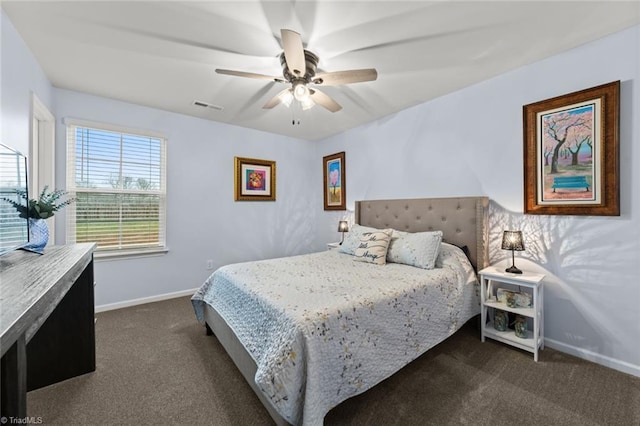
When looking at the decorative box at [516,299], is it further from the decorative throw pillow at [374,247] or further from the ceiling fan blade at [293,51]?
the ceiling fan blade at [293,51]

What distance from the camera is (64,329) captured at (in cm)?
196

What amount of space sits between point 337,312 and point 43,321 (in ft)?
3.99

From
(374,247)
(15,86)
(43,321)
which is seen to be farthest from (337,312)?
(15,86)

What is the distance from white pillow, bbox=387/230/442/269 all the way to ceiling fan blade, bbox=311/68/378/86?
5.11ft

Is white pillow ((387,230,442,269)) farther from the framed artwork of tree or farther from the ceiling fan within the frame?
the ceiling fan

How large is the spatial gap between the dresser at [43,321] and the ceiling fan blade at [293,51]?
1.65 metres

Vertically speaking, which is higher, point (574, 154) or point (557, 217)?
point (574, 154)

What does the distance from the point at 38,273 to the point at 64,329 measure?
4.02 feet

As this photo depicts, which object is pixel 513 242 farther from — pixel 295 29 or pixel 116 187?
pixel 116 187

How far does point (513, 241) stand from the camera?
2303 mm

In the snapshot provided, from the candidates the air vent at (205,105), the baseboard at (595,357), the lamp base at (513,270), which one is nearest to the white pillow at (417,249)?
the lamp base at (513,270)

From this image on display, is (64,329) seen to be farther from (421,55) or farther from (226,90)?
(421,55)

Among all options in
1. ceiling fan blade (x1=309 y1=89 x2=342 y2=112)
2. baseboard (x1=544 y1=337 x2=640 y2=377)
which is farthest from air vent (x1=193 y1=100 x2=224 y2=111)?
baseboard (x1=544 y1=337 x2=640 y2=377)

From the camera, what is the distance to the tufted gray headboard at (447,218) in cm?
265
